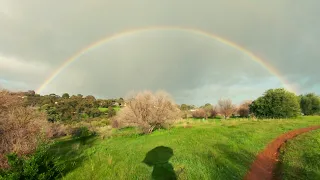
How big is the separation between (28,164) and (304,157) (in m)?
16.2

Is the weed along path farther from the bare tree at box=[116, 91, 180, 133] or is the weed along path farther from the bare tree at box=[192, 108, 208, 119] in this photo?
the bare tree at box=[192, 108, 208, 119]

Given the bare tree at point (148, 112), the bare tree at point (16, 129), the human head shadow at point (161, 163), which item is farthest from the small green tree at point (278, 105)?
the bare tree at point (16, 129)

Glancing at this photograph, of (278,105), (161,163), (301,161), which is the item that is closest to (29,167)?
(161,163)

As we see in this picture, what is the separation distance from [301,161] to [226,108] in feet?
249

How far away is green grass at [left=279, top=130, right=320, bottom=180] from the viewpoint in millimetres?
11562

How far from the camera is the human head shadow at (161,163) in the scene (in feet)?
45.1

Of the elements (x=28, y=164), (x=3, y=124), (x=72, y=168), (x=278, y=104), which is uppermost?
(x=278, y=104)

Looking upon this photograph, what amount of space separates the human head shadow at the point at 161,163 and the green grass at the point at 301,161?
6.12 m

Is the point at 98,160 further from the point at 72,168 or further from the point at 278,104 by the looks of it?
the point at 278,104

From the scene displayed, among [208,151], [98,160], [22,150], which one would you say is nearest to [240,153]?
[208,151]

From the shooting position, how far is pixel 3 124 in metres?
17.2

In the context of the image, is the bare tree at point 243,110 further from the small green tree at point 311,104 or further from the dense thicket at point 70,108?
the dense thicket at point 70,108

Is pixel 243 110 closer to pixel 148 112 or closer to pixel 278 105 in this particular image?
pixel 278 105

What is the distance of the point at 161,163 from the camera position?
16.7 m
